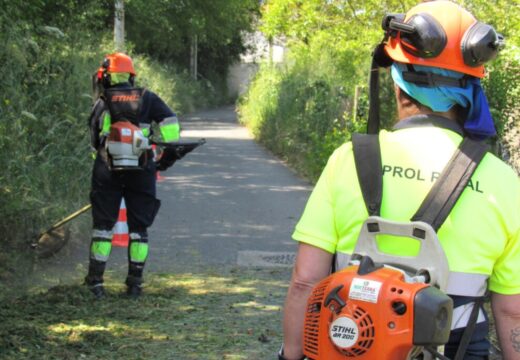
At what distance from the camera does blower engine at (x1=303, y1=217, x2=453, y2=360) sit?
2.00 meters

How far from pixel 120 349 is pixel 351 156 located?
12.4ft

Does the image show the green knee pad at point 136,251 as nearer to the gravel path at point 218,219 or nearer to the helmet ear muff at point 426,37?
the gravel path at point 218,219

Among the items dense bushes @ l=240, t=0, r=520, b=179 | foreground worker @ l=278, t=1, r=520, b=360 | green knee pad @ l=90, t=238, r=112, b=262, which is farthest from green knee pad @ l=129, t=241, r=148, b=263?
foreground worker @ l=278, t=1, r=520, b=360

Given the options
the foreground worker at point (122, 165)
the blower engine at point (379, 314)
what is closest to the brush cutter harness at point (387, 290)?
the blower engine at point (379, 314)

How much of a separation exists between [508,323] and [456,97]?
1.99ft

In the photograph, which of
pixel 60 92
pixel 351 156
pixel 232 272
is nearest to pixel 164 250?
pixel 232 272

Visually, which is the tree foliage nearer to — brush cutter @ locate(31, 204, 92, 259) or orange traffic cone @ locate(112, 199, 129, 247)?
orange traffic cone @ locate(112, 199, 129, 247)

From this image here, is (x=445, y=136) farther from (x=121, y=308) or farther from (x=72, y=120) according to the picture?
(x=72, y=120)

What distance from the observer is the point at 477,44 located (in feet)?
7.38

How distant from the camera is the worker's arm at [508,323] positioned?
2.23 metres

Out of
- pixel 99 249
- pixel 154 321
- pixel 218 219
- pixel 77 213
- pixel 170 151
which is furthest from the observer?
pixel 218 219

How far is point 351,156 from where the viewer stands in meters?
2.31

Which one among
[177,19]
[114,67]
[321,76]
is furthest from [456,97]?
[177,19]

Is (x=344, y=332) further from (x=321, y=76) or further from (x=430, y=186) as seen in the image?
(x=321, y=76)
